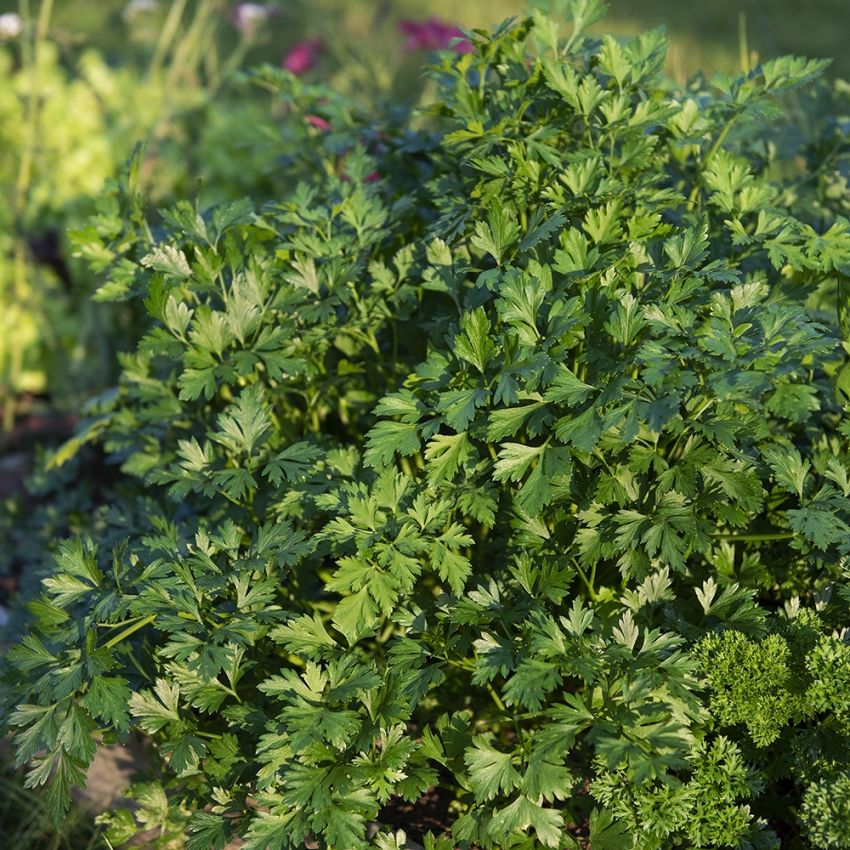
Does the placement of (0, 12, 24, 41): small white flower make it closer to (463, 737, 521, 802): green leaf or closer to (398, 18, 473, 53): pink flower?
(398, 18, 473, 53): pink flower

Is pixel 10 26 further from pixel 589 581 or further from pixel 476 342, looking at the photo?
pixel 589 581

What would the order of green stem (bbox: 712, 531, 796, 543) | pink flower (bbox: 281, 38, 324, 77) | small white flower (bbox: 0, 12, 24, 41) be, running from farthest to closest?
pink flower (bbox: 281, 38, 324, 77) → small white flower (bbox: 0, 12, 24, 41) → green stem (bbox: 712, 531, 796, 543)

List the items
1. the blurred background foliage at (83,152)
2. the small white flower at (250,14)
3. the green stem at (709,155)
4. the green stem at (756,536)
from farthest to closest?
the small white flower at (250,14)
the blurred background foliage at (83,152)
the green stem at (709,155)
the green stem at (756,536)

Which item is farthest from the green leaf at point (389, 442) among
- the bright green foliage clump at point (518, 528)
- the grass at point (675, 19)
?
the grass at point (675, 19)

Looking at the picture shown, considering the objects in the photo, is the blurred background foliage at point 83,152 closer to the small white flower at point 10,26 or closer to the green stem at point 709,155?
the small white flower at point 10,26

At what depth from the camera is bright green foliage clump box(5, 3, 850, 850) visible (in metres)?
1.48

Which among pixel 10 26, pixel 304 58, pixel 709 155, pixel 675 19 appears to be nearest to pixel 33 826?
pixel 709 155

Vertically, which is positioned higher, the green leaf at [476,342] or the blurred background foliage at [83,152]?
the green leaf at [476,342]

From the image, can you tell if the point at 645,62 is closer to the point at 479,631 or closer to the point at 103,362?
the point at 479,631

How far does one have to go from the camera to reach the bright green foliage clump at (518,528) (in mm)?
1480

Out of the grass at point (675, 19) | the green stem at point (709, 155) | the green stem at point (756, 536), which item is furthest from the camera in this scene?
the grass at point (675, 19)

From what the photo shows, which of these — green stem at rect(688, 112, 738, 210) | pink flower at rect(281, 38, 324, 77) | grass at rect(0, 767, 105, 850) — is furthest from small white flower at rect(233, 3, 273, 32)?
grass at rect(0, 767, 105, 850)

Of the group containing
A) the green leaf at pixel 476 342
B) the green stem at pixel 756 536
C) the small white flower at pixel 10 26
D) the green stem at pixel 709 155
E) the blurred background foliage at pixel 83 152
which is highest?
the green stem at pixel 709 155

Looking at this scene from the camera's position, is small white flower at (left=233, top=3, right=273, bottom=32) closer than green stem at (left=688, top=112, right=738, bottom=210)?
No
